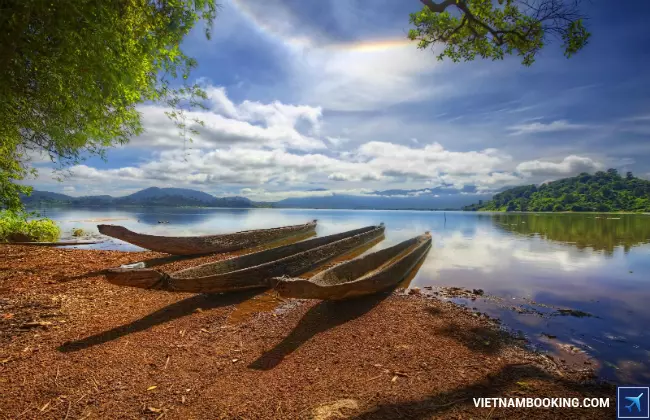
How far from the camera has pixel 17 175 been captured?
39.9 ft

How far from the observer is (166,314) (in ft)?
20.9

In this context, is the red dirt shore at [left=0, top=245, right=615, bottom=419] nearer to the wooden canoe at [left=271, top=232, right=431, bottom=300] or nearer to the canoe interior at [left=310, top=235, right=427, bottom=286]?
the wooden canoe at [left=271, top=232, right=431, bottom=300]

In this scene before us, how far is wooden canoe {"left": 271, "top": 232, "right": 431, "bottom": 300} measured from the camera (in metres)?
5.32

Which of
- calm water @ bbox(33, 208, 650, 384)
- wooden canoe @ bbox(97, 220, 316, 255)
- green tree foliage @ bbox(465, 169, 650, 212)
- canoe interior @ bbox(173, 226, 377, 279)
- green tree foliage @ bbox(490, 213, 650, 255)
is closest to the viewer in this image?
calm water @ bbox(33, 208, 650, 384)

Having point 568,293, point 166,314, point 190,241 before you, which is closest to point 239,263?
point 166,314

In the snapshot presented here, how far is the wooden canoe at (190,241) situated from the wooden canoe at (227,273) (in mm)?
4303

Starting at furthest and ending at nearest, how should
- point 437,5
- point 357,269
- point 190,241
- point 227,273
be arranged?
point 190,241
point 357,269
point 437,5
point 227,273

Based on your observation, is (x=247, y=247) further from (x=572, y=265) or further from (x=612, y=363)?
(x=572, y=265)

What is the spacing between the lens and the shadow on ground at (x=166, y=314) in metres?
4.79

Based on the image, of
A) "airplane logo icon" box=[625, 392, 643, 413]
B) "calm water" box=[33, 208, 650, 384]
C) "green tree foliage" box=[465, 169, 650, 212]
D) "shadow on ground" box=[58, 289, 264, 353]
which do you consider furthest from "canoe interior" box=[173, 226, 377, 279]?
"green tree foliage" box=[465, 169, 650, 212]

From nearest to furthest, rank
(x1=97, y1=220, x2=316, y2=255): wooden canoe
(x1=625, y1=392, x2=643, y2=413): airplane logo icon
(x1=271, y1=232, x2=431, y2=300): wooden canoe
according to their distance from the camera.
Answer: (x1=625, y1=392, x2=643, y2=413): airplane logo icon, (x1=271, y1=232, x2=431, y2=300): wooden canoe, (x1=97, y1=220, x2=316, y2=255): wooden canoe

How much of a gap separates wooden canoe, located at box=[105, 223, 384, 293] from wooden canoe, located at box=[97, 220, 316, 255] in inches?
169

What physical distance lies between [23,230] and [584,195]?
154449 millimetres

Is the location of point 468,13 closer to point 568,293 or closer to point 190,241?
point 568,293
